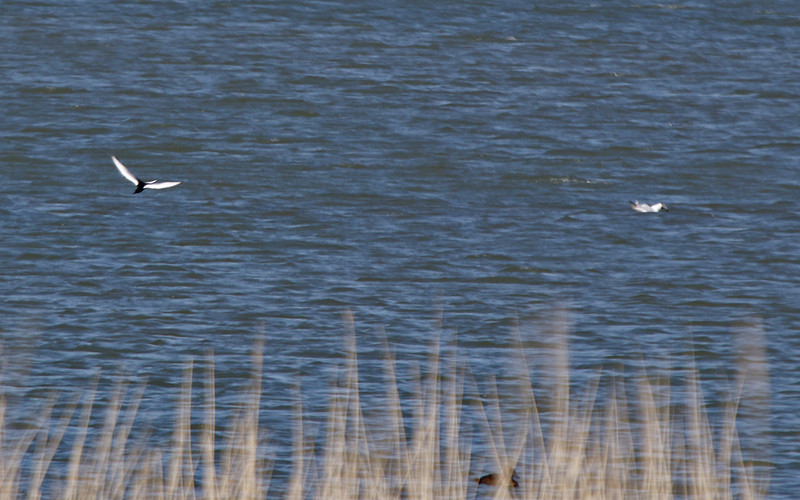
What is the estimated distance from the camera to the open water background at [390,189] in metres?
13.0

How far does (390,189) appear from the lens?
18.8 metres

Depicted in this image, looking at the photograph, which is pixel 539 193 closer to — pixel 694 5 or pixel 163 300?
pixel 163 300

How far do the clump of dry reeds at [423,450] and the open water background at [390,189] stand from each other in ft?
1.53

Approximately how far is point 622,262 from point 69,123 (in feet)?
28.1

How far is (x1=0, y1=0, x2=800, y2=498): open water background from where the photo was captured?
13.0m

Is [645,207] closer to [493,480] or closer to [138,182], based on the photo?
[138,182]

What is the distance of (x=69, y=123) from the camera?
21.5m

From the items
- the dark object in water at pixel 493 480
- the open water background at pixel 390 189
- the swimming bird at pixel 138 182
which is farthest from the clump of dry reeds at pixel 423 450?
the swimming bird at pixel 138 182

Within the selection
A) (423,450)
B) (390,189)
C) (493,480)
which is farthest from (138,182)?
(390,189)

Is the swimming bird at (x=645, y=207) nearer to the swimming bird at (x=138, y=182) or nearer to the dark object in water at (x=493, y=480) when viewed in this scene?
the swimming bird at (x=138, y=182)

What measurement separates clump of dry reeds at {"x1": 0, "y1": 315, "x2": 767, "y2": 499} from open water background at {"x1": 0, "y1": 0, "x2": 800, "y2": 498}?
466mm

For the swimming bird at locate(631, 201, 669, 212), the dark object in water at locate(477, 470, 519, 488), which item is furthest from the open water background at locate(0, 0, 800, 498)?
the dark object in water at locate(477, 470, 519, 488)

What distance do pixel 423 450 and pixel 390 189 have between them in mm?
12168

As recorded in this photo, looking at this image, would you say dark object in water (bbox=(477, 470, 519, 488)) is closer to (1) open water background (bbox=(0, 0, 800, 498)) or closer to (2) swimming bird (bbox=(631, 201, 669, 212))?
(1) open water background (bbox=(0, 0, 800, 498))
